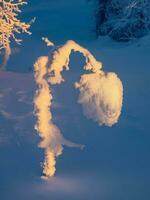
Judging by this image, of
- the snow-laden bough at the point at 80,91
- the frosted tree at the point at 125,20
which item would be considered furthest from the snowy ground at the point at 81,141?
the frosted tree at the point at 125,20

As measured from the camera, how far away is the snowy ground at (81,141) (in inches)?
400

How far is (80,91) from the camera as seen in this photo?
9.20 metres

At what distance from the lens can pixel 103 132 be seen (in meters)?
13.1

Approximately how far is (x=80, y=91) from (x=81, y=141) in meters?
3.59

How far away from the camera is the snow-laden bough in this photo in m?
9.15

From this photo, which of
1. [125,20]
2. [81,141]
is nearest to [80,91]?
[81,141]

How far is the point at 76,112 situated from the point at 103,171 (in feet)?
13.1

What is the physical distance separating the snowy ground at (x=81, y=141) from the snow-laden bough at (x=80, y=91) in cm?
63

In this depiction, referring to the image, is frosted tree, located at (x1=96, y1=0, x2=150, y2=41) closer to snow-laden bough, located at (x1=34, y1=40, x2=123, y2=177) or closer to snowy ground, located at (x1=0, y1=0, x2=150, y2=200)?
snowy ground, located at (x1=0, y1=0, x2=150, y2=200)

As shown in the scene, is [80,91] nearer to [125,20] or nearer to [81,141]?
[81,141]

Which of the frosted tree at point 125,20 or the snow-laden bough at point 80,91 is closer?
the snow-laden bough at point 80,91

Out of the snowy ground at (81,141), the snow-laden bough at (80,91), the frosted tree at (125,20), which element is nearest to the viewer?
the snow-laden bough at (80,91)

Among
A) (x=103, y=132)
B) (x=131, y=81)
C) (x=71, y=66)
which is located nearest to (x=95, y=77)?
(x=103, y=132)

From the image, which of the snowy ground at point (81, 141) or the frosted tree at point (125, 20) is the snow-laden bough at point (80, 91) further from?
the frosted tree at point (125, 20)
